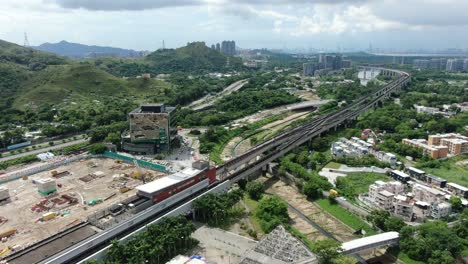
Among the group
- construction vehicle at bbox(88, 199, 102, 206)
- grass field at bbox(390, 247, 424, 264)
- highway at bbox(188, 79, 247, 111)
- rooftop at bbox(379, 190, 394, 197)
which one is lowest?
grass field at bbox(390, 247, 424, 264)

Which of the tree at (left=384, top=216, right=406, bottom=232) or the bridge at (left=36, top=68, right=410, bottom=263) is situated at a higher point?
the bridge at (left=36, top=68, right=410, bottom=263)

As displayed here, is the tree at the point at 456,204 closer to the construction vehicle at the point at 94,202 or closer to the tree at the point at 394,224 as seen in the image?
the tree at the point at 394,224

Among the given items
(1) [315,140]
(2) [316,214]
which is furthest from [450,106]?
(2) [316,214]

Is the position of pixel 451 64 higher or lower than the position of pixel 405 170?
higher

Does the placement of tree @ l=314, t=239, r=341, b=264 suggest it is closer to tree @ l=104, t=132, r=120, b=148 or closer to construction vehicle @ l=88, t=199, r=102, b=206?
construction vehicle @ l=88, t=199, r=102, b=206

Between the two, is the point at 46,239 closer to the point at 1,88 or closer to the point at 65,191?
the point at 65,191

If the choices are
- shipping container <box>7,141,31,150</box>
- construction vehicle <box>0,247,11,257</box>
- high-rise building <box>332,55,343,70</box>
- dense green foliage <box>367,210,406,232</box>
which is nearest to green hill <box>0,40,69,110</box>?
shipping container <box>7,141,31,150</box>

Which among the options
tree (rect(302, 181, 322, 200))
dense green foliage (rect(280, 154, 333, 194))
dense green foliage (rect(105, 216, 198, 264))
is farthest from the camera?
dense green foliage (rect(280, 154, 333, 194))
